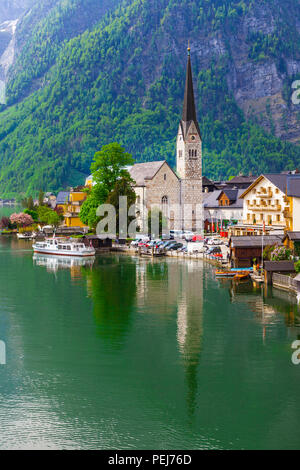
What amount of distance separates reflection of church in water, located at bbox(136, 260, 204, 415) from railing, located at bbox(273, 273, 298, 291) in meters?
6.05

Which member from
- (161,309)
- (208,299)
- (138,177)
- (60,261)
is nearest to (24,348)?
(161,309)

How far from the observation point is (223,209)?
110m

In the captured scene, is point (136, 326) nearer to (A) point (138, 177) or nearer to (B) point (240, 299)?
(B) point (240, 299)

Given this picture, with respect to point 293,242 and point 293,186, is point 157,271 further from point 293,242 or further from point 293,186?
point 293,186

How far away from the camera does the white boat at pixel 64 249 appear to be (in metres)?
81.1

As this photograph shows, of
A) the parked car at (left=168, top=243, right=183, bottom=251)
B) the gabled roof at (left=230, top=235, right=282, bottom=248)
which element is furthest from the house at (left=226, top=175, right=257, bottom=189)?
the gabled roof at (left=230, top=235, right=282, bottom=248)

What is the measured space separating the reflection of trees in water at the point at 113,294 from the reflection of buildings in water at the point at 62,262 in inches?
71.8

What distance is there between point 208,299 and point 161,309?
511 centimetres

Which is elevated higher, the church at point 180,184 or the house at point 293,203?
the church at point 180,184

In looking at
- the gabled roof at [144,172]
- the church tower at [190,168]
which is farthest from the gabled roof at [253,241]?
the church tower at [190,168]

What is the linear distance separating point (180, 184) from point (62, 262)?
1591 inches

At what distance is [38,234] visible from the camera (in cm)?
11319

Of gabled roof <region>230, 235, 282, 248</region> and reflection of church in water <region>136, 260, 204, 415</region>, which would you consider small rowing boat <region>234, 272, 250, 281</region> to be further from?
gabled roof <region>230, 235, 282, 248</region>

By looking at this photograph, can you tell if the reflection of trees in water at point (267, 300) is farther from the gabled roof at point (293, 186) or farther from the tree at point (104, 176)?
the tree at point (104, 176)
